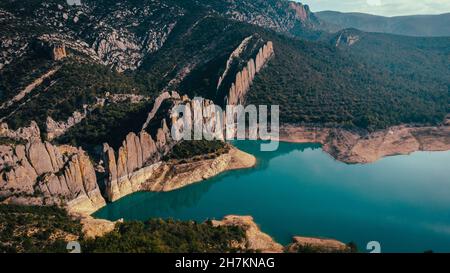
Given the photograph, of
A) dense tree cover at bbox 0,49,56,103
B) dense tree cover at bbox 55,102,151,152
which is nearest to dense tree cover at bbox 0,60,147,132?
dense tree cover at bbox 0,49,56,103

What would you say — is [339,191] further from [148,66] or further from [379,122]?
[148,66]

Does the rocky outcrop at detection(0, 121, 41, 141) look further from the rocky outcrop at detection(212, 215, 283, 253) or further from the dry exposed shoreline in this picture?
the rocky outcrop at detection(212, 215, 283, 253)

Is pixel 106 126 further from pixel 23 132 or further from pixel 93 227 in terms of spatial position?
pixel 93 227

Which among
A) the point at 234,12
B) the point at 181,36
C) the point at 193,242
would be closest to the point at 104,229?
the point at 193,242

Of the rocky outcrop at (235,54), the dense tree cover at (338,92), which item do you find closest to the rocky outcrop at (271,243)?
the dense tree cover at (338,92)

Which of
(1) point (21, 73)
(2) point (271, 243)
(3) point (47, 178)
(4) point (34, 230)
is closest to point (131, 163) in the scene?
(3) point (47, 178)

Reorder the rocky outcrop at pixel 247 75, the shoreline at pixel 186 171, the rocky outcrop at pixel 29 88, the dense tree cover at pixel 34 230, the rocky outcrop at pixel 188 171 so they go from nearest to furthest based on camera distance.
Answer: the dense tree cover at pixel 34 230 → the shoreline at pixel 186 171 → the rocky outcrop at pixel 188 171 → the rocky outcrop at pixel 29 88 → the rocky outcrop at pixel 247 75

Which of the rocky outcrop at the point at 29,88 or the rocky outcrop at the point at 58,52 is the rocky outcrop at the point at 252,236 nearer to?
the rocky outcrop at the point at 29,88
